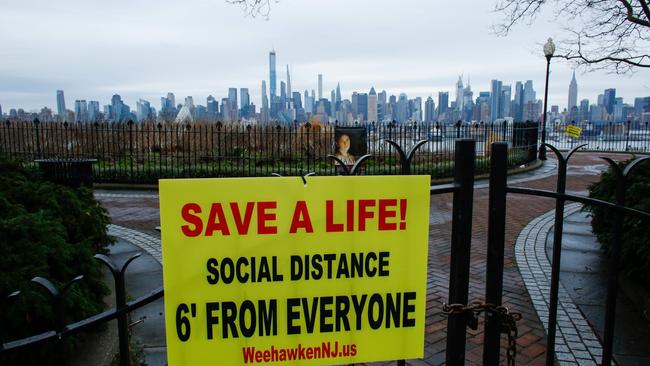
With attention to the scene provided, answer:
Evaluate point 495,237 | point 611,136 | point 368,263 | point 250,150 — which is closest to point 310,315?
point 368,263

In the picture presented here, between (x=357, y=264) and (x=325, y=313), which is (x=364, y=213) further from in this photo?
(x=325, y=313)

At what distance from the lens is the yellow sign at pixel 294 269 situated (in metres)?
1.55

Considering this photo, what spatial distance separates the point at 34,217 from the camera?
10.8 feet

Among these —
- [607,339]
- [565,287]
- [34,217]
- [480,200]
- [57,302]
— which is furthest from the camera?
[480,200]

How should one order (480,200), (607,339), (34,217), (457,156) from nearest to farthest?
(457,156) → (607,339) → (34,217) → (480,200)

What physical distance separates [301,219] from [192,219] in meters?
0.36

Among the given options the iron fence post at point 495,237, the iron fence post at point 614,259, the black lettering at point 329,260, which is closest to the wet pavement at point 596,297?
the iron fence post at point 614,259

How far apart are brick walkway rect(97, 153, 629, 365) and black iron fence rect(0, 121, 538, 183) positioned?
6.74 ft

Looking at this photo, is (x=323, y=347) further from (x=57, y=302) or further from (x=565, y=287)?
(x=565, y=287)

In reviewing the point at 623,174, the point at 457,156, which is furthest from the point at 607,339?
the point at 457,156

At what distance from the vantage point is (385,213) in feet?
5.45

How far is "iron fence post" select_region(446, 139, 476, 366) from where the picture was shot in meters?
1.82

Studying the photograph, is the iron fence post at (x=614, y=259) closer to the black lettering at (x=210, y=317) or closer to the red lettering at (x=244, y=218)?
the red lettering at (x=244, y=218)

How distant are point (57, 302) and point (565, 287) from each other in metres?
5.06
